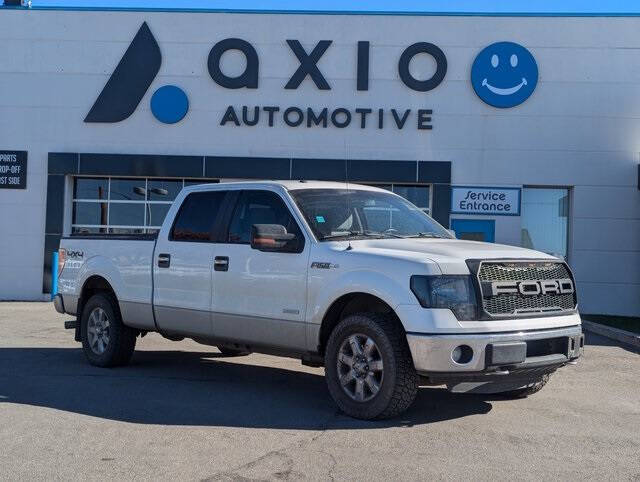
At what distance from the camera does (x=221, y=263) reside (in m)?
7.52

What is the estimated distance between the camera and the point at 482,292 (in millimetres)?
5984

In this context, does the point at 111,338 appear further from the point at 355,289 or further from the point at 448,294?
the point at 448,294

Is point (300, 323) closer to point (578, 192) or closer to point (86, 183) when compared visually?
point (578, 192)

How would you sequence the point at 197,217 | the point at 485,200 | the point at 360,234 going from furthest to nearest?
the point at 485,200 < the point at 197,217 < the point at 360,234

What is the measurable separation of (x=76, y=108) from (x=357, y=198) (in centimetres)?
1327

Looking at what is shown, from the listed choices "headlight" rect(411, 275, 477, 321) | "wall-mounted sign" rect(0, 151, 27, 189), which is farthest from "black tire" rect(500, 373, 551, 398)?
"wall-mounted sign" rect(0, 151, 27, 189)

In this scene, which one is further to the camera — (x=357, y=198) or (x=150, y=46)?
(x=150, y=46)

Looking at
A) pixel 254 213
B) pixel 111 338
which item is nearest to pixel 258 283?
pixel 254 213

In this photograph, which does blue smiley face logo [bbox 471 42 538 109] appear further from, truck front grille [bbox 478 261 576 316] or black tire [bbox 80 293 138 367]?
truck front grille [bbox 478 261 576 316]

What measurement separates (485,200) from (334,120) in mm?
4043

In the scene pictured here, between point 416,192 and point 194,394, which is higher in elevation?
point 416,192

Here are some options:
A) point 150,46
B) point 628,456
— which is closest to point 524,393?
point 628,456

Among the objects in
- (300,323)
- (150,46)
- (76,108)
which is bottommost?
(300,323)

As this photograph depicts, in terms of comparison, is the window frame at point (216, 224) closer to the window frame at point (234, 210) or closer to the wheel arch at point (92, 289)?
the window frame at point (234, 210)
